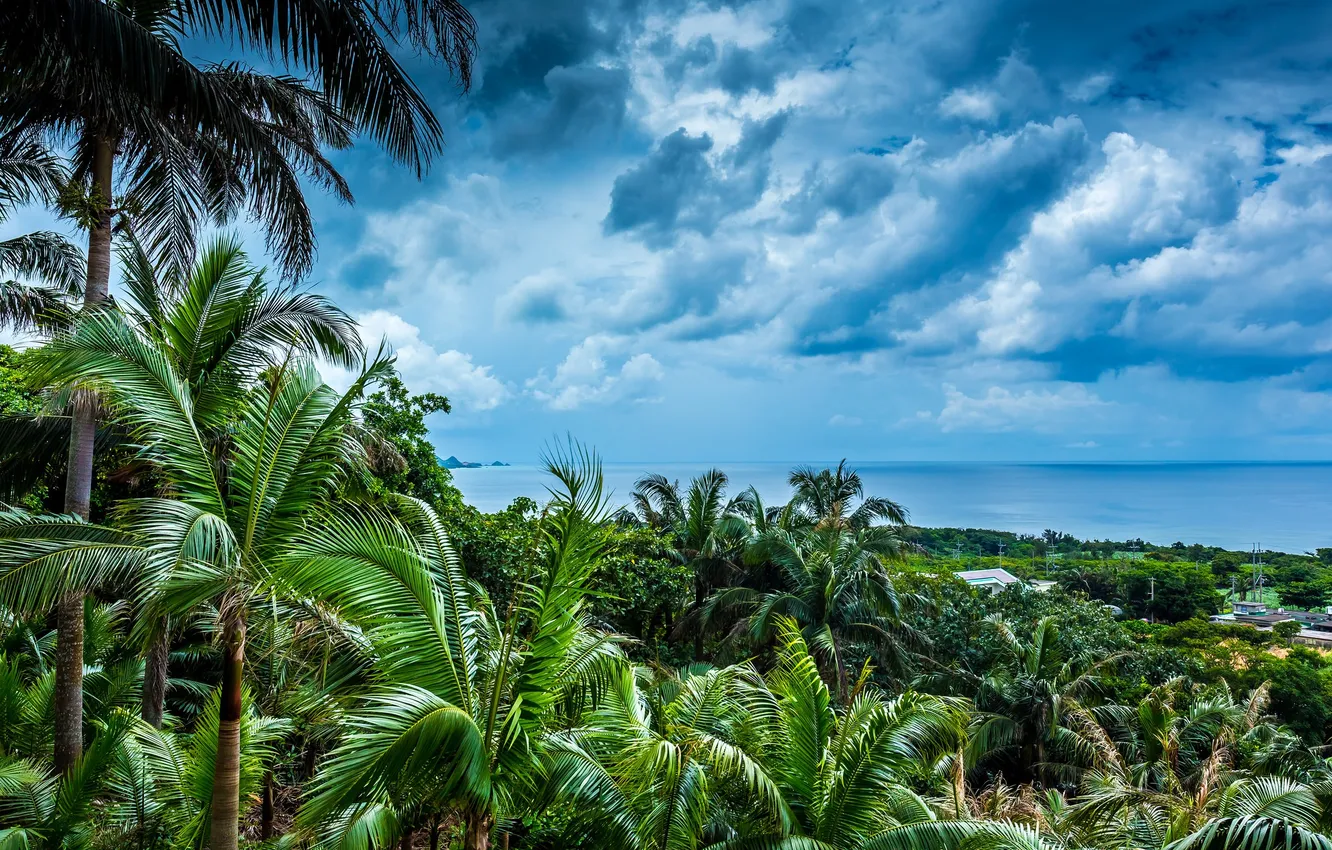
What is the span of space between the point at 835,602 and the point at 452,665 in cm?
1302

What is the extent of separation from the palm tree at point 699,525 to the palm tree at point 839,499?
12.1 ft

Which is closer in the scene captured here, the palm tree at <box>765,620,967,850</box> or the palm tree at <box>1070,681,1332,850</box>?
the palm tree at <box>1070,681,1332,850</box>

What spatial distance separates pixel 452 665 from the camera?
473 cm

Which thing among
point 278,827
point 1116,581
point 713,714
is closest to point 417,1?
point 713,714

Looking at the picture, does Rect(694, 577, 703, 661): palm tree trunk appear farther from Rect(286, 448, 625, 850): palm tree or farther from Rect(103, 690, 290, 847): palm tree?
Rect(286, 448, 625, 850): palm tree

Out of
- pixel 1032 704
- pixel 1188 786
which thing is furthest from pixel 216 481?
pixel 1032 704

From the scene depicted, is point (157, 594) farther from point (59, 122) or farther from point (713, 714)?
point (59, 122)

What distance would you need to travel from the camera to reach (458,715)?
4242mm

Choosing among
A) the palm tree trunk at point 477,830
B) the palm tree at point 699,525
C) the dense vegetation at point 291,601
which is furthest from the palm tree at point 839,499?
the palm tree trunk at point 477,830

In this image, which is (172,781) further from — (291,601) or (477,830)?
(477,830)

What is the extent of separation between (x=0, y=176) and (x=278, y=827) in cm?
785

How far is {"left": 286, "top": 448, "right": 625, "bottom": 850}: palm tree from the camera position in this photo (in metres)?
4.14

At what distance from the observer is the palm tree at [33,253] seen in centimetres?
812

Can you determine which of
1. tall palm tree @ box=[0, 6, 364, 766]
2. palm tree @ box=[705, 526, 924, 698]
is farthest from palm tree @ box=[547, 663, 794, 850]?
palm tree @ box=[705, 526, 924, 698]
